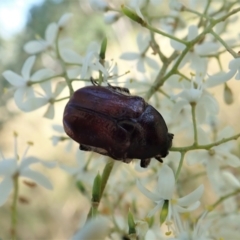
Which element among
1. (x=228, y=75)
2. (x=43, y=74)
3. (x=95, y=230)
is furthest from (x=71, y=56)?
(x=95, y=230)

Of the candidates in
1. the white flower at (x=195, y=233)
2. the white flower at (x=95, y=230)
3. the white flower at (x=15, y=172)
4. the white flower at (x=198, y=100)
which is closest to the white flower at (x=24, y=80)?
the white flower at (x=15, y=172)

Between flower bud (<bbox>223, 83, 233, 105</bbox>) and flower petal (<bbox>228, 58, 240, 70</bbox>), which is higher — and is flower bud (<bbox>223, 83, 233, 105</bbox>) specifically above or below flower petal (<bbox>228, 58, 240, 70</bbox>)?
below

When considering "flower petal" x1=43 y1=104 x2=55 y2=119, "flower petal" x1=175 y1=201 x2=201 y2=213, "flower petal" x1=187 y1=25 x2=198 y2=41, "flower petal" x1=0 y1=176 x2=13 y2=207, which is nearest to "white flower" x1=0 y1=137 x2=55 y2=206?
"flower petal" x1=0 y1=176 x2=13 y2=207

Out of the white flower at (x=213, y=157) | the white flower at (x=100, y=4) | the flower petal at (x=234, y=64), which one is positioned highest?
the white flower at (x=100, y=4)

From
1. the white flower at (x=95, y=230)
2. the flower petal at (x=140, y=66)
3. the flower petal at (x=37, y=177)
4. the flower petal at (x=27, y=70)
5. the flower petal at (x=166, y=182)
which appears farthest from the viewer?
the flower petal at (x=140, y=66)

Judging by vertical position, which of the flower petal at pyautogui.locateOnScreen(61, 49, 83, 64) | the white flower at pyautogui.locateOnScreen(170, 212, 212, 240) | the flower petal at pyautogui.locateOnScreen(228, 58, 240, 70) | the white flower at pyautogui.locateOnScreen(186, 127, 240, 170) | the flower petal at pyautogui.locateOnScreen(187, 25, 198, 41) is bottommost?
the white flower at pyautogui.locateOnScreen(170, 212, 212, 240)

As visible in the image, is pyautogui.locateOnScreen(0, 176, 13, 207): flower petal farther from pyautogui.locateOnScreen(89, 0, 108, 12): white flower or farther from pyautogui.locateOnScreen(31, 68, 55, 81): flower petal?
pyautogui.locateOnScreen(89, 0, 108, 12): white flower

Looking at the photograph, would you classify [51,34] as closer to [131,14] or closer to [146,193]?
[131,14]

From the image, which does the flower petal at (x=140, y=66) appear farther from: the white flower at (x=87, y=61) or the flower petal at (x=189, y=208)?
the flower petal at (x=189, y=208)
